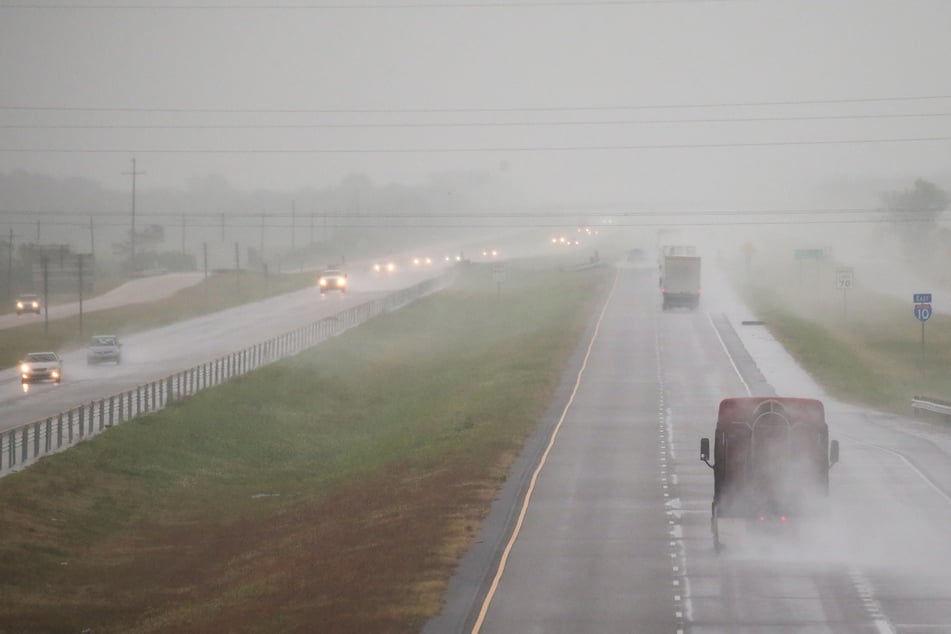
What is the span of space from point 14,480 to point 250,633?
1819cm

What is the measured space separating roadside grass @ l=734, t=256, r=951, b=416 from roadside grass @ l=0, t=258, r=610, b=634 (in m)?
13.2

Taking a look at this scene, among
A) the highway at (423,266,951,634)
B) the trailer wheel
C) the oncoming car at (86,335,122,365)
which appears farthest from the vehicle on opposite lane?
the trailer wheel

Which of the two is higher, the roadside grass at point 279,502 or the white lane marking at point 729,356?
A: the white lane marking at point 729,356

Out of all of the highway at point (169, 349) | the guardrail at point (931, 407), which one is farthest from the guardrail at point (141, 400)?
the guardrail at point (931, 407)

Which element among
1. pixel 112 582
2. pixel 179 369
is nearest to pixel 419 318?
pixel 179 369

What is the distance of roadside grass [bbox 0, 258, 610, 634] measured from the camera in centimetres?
2594

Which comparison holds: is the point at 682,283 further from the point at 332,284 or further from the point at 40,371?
the point at 40,371

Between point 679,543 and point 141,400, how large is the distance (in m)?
35.9

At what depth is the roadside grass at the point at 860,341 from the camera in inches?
2314

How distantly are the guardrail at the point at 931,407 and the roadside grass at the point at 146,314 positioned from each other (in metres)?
51.0

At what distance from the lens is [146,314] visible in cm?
10981

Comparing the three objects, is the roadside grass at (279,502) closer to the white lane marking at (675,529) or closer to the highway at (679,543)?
the highway at (679,543)

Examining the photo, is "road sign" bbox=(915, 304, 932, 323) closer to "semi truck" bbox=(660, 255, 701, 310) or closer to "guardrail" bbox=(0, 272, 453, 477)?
"guardrail" bbox=(0, 272, 453, 477)

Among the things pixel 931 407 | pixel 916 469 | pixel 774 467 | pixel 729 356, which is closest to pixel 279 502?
pixel 916 469
